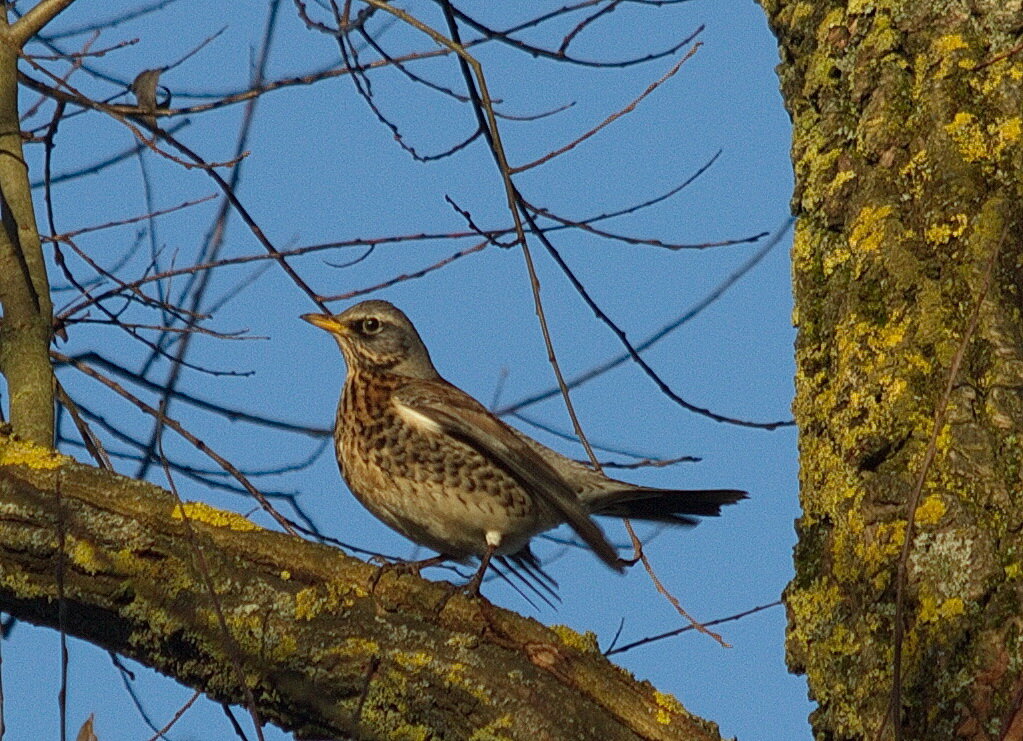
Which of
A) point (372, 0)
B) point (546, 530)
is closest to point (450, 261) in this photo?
point (546, 530)

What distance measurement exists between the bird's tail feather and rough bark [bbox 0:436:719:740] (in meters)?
1.65

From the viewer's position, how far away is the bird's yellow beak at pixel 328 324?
5.40m

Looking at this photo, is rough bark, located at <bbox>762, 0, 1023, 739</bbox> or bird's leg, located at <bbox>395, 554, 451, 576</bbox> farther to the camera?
bird's leg, located at <bbox>395, 554, 451, 576</bbox>

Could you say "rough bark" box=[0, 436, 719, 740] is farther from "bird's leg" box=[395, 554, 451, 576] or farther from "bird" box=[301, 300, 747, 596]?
"bird" box=[301, 300, 747, 596]

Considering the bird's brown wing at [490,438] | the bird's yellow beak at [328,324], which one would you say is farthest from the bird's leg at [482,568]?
the bird's yellow beak at [328,324]

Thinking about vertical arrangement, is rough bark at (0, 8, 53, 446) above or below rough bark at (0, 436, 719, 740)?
above

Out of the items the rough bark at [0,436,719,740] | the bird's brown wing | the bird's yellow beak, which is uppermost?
the bird's yellow beak

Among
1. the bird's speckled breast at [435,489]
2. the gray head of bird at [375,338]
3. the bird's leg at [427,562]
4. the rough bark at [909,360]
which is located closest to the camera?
the rough bark at [909,360]

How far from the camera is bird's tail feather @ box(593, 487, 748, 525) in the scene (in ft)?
15.2

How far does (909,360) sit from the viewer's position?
3125 millimetres

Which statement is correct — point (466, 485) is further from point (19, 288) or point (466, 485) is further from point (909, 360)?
point (909, 360)

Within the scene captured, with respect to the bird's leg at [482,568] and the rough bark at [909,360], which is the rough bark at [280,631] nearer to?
the rough bark at [909,360]

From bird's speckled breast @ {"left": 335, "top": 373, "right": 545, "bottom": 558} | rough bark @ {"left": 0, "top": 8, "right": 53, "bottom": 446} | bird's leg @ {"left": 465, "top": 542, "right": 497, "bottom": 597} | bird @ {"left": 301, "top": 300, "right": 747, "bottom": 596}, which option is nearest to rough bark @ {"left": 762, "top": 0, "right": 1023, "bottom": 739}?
bird's leg @ {"left": 465, "top": 542, "right": 497, "bottom": 597}

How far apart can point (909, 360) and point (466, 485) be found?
76.0 inches
